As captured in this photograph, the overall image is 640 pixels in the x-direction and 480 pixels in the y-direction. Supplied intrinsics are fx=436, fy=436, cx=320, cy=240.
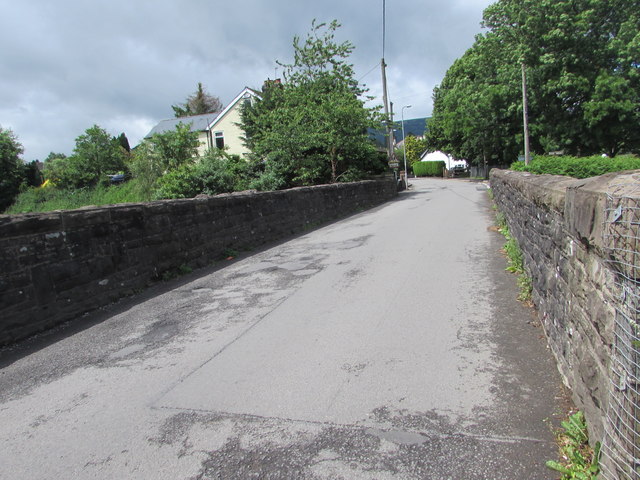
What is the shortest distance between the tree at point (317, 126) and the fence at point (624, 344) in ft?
66.5

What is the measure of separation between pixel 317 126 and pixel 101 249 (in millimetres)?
17447

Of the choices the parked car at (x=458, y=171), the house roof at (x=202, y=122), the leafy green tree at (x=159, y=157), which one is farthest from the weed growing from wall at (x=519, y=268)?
the parked car at (x=458, y=171)

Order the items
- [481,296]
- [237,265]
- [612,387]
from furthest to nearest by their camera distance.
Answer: [237,265] → [481,296] → [612,387]

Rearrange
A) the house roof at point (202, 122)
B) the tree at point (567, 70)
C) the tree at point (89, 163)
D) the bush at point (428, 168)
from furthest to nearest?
the bush at point (428, 168), the tree at point (89, 163), the house roof at point (202, 122), the tree at point (567, 70)

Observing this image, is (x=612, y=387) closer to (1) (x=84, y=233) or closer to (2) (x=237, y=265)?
(1) (x=84, y=233)

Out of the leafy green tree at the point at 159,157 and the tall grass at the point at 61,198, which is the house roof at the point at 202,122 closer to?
the tall grass at the point at 61,198

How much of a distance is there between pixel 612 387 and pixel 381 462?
4.20 feet

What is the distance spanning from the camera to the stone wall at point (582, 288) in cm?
228

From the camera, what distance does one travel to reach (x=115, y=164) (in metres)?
52.4

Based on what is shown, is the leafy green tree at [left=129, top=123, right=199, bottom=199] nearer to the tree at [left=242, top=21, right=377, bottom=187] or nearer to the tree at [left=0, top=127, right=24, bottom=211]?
the tree at [left=242, top=21, right=377, bottom=187]

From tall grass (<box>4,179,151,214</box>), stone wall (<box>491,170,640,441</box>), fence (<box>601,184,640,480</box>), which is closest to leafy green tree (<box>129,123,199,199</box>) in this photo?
tall grass (<box>4,179,151,214</box>)

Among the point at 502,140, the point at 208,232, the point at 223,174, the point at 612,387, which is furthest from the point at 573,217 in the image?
the point at 502,140

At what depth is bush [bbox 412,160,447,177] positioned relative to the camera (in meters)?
69.8

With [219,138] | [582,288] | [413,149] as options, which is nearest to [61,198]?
[219,138]
